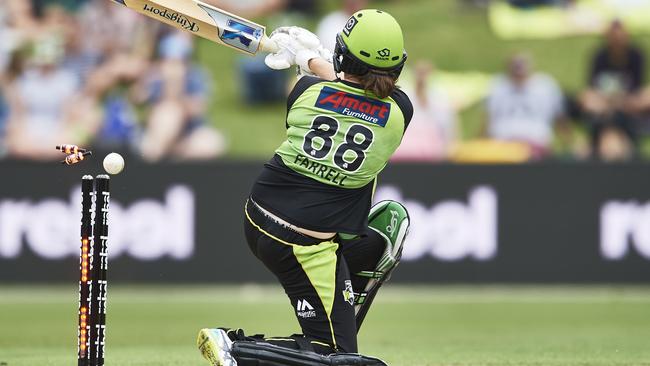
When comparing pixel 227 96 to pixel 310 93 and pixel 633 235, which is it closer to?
pixel 633 235

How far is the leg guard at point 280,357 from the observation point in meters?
5.81

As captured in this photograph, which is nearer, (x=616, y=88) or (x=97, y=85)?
(x=616, y=88)

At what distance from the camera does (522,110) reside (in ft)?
48.7

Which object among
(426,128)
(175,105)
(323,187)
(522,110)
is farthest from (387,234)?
(175,105)

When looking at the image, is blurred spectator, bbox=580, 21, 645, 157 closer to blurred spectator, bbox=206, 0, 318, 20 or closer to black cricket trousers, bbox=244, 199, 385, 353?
blurred spectator, bbox=206, 0, 318, 20

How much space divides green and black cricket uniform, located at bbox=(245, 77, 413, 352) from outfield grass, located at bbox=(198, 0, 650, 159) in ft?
32.0

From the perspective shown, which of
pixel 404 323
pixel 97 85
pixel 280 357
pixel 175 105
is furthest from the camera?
pixel 97 85

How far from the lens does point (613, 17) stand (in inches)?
670

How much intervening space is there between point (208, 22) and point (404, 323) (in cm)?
532

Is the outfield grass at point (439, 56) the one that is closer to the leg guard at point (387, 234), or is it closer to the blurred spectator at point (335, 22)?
the blurred spectator at point (335, 22)

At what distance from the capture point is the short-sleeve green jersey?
19.8 feet

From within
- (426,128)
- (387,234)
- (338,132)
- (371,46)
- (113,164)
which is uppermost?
(426,128)

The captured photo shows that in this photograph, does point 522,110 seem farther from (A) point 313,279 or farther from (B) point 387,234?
(A) point 313,279

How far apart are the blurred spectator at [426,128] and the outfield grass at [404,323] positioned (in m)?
1.84
